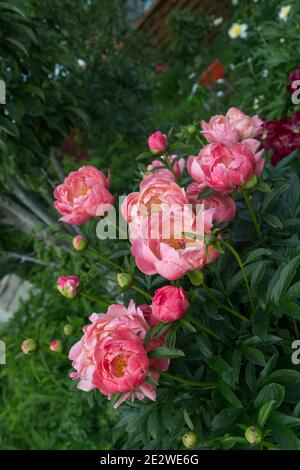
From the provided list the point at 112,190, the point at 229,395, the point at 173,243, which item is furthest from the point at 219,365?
the point at 112,190

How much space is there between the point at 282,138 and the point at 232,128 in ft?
1.57

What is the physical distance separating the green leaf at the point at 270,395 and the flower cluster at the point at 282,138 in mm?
671

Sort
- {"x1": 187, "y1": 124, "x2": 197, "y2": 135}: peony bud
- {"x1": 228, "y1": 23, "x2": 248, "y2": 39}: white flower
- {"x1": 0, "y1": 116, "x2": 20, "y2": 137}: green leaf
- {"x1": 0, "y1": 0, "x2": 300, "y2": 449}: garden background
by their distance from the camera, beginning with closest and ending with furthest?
{"x1": 0, "y1": 0, "x2": 300, "y2": 449}: garden background
{"x1": 187, "y1": 124, "x2": 197, "y2": 135}: peony bud
{"x1": 0, "y1": 116, "x2": 20, "y2": 137}: green leaf
{"x1": 228, "y1": 23, "x2": 248, "y2": 39}: white flower

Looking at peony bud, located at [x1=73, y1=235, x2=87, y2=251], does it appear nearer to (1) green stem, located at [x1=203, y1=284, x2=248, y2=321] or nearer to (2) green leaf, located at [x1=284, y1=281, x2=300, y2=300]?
(1) green stem, located at [x1=203, y1=284, x2=248, y2=321]

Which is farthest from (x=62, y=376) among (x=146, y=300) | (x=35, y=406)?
(x=146, y=300)

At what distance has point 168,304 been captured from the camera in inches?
25.4

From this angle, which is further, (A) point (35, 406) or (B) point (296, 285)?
(A) point (35, 406)

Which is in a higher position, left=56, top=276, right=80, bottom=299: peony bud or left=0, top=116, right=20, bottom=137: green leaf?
left=0, top=116, right=20, bottom=137: green leaf

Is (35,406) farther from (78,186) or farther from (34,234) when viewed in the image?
(78,186)

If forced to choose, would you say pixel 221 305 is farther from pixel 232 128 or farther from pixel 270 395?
pixel 232 128

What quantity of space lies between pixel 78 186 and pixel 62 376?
156cm

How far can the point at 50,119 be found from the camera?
1604mm

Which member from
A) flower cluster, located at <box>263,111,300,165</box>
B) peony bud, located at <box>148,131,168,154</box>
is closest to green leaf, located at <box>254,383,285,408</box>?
peony bud, located at <box>148,131,168,154</box>

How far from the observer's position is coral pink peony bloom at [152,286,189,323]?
0.65 metres
